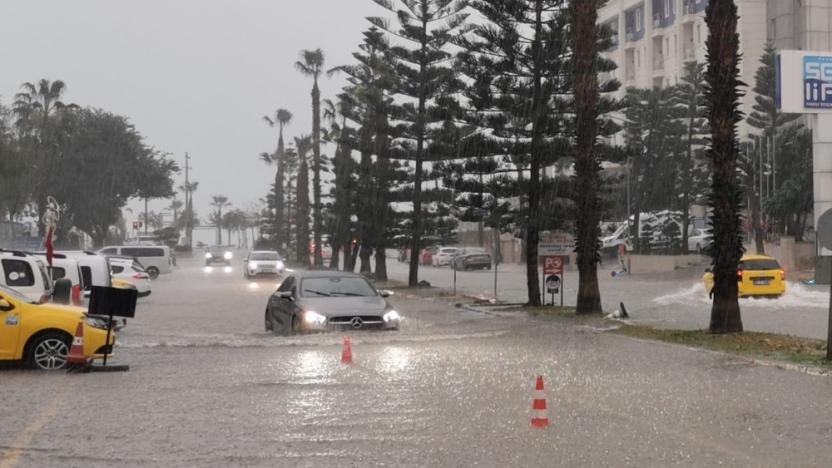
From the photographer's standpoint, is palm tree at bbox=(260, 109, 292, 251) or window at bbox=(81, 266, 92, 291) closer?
window at bbox=(81, 266, 92, 291)

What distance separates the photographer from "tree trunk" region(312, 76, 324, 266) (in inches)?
2527

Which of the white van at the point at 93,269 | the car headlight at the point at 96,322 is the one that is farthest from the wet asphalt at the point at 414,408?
the white van at the point at 93,269

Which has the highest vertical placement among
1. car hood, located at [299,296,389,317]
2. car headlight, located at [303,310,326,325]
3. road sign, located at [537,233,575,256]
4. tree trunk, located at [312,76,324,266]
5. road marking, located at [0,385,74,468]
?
tree trunk, located at [312,76,324,266]

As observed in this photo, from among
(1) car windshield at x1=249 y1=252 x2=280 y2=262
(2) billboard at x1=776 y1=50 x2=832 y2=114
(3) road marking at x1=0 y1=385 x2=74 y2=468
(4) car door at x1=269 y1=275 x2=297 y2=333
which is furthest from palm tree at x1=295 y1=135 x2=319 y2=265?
(3) road marking at x1=0 y1=385 x2=74 y2=468

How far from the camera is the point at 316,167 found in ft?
209

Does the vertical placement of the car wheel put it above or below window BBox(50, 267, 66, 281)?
below

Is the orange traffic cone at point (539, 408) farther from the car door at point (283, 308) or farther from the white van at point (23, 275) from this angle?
the white van at point (23, 275)

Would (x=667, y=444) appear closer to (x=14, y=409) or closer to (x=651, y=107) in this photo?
(x=14, y=409)

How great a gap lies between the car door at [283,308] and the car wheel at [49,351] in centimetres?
579

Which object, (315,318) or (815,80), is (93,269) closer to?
(315,318)

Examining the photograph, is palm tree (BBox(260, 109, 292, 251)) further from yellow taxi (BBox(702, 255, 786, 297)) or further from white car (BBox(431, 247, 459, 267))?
A: yellow taxi (BBox(702, 255, 786, 297))

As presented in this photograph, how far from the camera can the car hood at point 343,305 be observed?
62.5ft

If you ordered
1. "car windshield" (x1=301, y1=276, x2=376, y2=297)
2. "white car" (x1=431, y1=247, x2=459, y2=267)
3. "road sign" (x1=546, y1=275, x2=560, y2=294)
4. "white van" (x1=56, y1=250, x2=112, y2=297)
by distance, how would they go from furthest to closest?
"white car" (x1=431, y1=247, x2=459, y2=267) → "road sign" (x1=546, y1=275, x2=560, y2=294) → "white van" (x1=56, y1=250, x2=112, y2=297) → "car windshield" (x1=301, y1=276, x2=376, y2=297)

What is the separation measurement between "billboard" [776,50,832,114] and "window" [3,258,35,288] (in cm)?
2668
